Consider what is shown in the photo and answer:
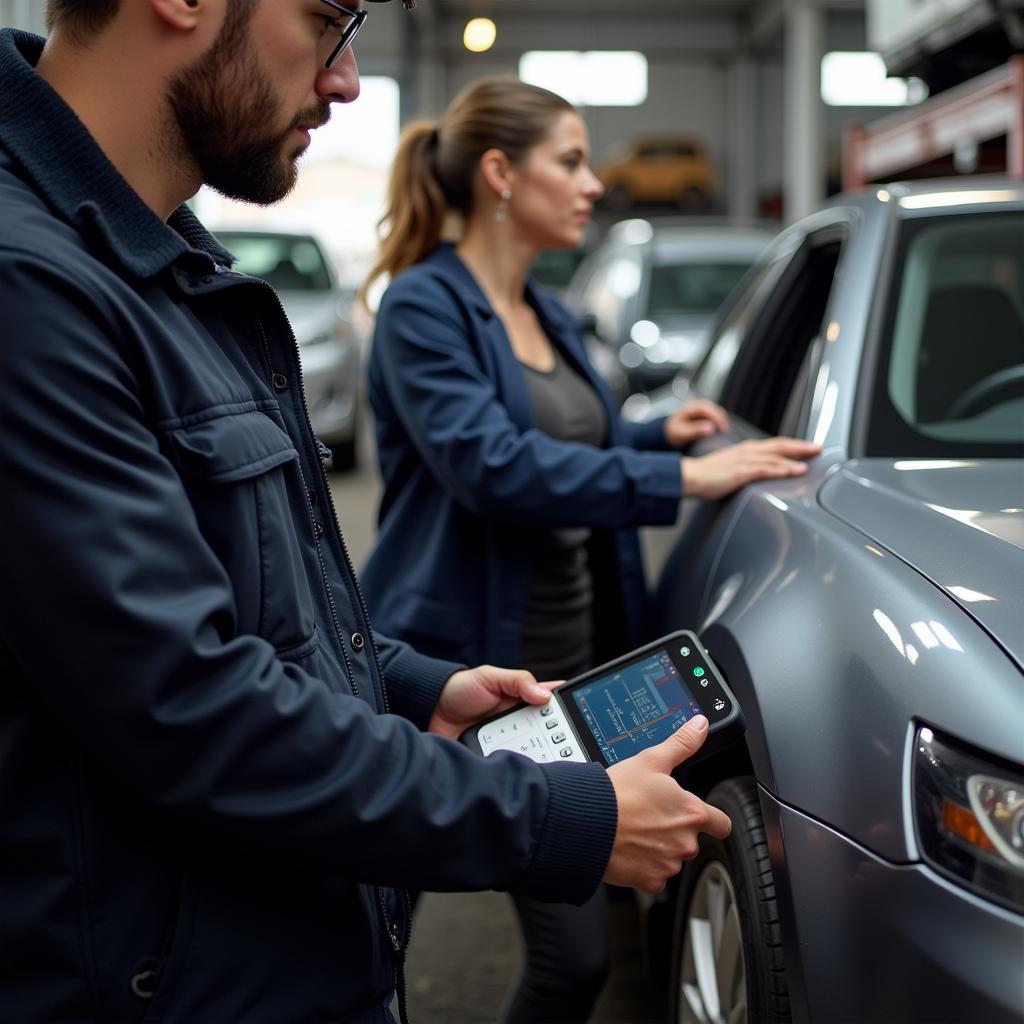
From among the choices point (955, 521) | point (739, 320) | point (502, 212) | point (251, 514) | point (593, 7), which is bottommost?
point (955, 521)

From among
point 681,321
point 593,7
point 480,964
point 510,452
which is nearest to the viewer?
point 510,452

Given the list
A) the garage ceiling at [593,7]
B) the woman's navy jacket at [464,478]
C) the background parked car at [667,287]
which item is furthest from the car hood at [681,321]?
the garage ceiling at [593,7]

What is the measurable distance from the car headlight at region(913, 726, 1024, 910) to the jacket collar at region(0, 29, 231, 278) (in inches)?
35.6

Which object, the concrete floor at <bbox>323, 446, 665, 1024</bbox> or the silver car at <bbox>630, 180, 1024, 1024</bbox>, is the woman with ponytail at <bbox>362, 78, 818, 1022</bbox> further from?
the concrete floor at <bbox>323, 446, 665, 1024</bbox>

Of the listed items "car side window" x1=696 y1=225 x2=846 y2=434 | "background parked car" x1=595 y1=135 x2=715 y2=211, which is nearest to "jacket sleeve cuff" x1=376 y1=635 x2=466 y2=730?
"car side window" x1=696 y1=225 x2=846 y2=434

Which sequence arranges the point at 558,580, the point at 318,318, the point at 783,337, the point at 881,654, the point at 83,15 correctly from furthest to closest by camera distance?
the point at 318,318 < the point at 783,337 < the point at 558,580 < the point at 881,654 < the point at 83,15

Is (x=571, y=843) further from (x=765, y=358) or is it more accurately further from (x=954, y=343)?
(x=765, y=358)

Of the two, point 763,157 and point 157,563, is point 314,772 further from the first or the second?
point 763,157

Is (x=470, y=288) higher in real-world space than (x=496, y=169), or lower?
lower

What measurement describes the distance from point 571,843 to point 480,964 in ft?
6.17

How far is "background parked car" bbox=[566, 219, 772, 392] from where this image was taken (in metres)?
8.89

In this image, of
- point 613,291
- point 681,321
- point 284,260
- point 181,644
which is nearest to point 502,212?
point 181,644

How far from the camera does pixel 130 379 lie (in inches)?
41.3

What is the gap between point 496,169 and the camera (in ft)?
8.54
